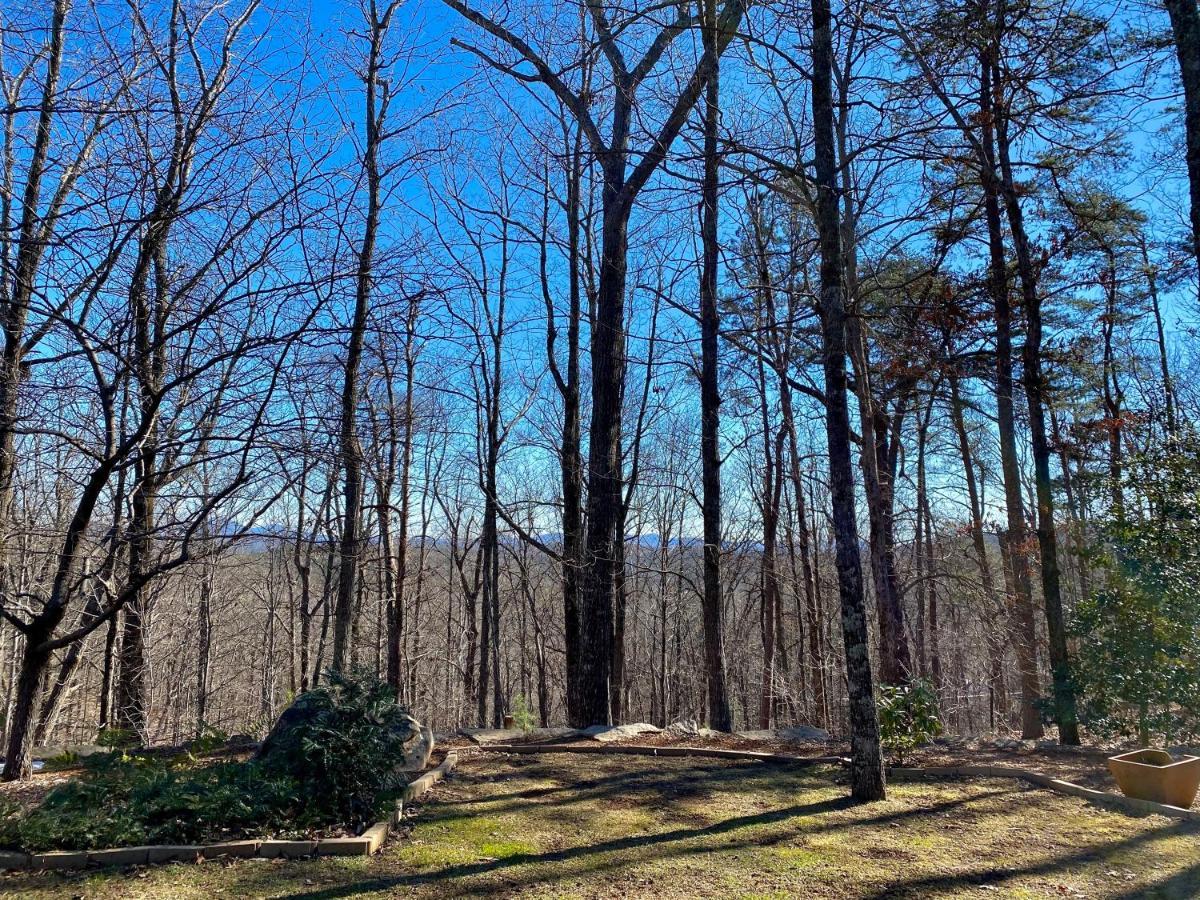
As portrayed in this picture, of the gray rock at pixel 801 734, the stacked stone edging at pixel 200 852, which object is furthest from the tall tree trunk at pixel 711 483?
the stacked stone edging at pixel 200 852

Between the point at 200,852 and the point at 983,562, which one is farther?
the point at 983,562

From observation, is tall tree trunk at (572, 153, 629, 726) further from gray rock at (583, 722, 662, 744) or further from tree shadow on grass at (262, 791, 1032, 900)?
tree shadow on grass at (262, 791, 1032, 900)

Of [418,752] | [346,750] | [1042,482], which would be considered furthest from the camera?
[1042,482]

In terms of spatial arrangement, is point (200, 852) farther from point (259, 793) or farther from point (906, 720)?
point (906, 720)

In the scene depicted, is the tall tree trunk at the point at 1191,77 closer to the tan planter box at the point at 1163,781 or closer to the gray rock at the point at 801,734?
the tan planter box at the point at 1163,781

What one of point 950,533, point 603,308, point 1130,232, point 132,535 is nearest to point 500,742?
point 132,535

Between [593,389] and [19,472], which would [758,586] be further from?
[19,472]

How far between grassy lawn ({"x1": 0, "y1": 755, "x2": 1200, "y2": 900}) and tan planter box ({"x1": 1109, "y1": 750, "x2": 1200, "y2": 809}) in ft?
1.10

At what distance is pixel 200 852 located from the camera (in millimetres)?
3975

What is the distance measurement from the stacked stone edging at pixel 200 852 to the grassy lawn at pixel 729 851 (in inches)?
3.4

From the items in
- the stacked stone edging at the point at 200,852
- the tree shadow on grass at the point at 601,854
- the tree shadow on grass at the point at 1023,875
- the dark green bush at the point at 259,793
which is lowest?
the tree shadow on grass at the point at 1023,875

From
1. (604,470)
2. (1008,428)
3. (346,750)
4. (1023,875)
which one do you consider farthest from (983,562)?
(346,750)

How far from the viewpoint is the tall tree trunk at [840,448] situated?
511 centimetres

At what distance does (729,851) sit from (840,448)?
8.76ft
